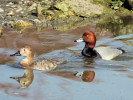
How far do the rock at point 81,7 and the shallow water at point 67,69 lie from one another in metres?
1.95

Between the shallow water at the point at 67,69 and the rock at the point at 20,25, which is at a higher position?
the rock at the point at 20,25

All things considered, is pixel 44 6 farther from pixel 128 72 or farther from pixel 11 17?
pixel 128 72

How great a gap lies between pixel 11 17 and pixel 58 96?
7446 millimetres

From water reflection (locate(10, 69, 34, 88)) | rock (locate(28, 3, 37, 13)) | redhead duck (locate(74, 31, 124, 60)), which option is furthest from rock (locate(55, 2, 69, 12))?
water reflection (locate(10, 69, 34, 88))

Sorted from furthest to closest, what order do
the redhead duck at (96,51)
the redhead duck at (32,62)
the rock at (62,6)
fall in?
the rock at (62,6), the redhead duck at (96,51), the redhead duck at (32,62)

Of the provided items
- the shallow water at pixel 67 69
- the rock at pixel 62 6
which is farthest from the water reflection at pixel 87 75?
the rock at pixel 62 6

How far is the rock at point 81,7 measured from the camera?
1230 cm

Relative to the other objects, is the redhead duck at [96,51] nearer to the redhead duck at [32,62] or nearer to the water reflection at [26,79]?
the redhead duck at [32,62]

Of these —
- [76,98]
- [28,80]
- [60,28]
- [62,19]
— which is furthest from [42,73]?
[62,19]

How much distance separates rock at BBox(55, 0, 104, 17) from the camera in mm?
12297

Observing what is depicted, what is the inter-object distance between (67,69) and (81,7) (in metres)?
6.53

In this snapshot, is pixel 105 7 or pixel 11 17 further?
pixel 105 7

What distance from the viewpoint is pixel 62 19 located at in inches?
461

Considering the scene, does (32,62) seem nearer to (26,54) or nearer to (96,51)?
(26,54)
